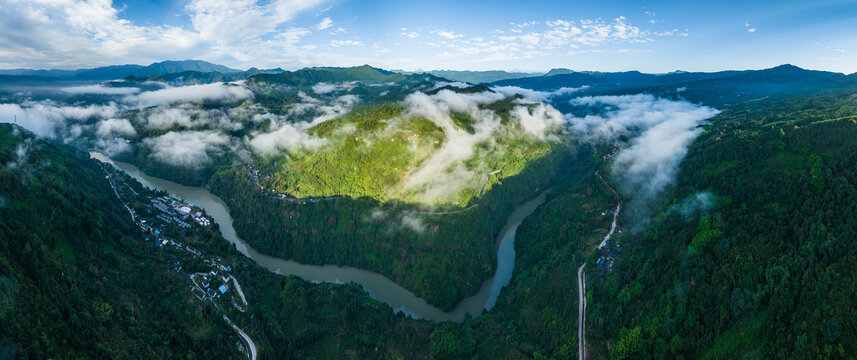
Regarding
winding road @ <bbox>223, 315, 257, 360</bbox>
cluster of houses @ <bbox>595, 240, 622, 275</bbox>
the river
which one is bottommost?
the river

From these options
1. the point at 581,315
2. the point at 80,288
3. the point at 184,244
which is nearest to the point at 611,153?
the point at 581,315

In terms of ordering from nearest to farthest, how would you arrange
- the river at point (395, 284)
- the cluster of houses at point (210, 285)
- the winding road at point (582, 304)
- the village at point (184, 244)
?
1. the winding road at point (582, 304)
2. the cluster of houses at point (210, 285)
3. the village at point (184, 244)
4. the river at point (395, 284)

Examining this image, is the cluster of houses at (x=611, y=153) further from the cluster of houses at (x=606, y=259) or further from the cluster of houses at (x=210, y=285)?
the cluster of houses at (x=210, y=285)

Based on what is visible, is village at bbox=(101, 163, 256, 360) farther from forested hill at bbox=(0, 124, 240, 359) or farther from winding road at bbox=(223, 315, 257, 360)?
forested hill at bbox=(0, 124, 240, 359)

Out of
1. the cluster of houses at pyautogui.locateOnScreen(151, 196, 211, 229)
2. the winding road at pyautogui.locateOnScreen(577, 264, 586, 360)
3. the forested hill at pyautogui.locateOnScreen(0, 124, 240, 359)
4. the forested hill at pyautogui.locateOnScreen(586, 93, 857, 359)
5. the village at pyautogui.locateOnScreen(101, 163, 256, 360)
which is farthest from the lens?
the cluster of houses at pyautogui.locateOnScreen(151, 196, 211, 229)

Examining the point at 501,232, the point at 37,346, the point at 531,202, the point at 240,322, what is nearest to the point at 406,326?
the point at 240,322

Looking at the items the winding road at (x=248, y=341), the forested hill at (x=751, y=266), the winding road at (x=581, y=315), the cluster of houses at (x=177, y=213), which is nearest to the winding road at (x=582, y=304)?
the winding road at (x=581, y=315)

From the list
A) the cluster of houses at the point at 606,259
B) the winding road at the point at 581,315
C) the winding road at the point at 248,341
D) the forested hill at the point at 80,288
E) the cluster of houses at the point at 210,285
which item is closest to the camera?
the forested hill at the point at 80,288


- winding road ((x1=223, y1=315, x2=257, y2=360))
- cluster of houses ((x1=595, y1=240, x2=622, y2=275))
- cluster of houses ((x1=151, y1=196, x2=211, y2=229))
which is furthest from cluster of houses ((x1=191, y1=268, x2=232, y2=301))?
cluster of houses ((x1=595, y1=240, x2=622, y2=275))
